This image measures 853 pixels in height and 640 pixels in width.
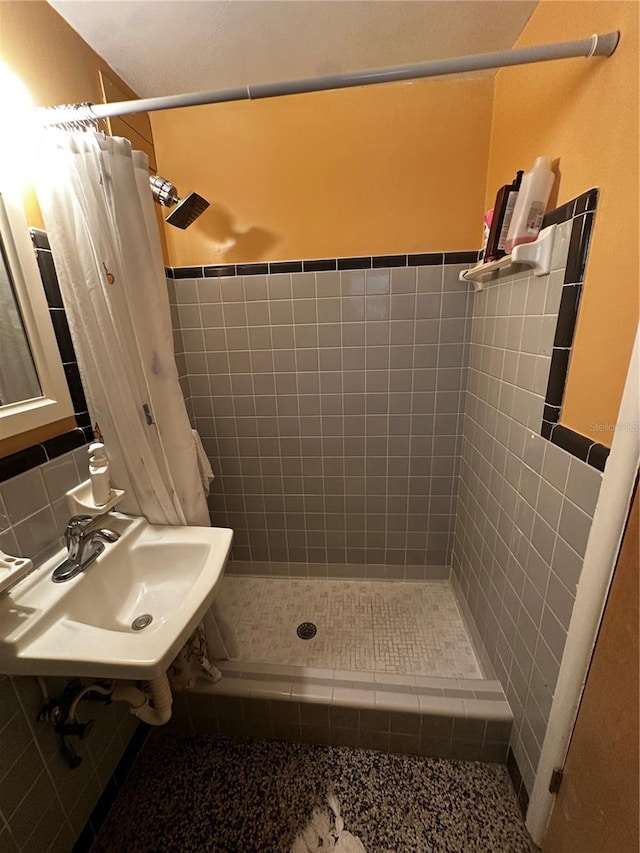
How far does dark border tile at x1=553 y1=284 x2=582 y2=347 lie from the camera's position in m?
0.79

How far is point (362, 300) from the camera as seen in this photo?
4.77ft

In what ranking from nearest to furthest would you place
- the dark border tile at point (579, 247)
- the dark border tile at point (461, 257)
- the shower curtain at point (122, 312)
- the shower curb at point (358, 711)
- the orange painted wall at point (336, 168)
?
the dark border tile at point (579, 247)
the shower curtain at point (122, 312)
the shower curb at point (358, 711)
the orange painted wall at point (336, 168)
the dark border tile at point (461, 257)

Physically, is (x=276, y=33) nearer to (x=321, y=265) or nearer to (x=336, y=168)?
(x=336, y=168)

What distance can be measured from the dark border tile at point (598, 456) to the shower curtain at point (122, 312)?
3.55 feet

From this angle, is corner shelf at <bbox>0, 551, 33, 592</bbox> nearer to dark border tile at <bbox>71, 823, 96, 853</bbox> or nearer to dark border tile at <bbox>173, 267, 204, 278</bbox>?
dark border tile at <bbox>71, 823, 96, 853</bbox>

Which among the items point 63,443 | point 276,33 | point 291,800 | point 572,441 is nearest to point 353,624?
point 291,800

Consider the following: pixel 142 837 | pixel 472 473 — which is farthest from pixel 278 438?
pixel 142 837

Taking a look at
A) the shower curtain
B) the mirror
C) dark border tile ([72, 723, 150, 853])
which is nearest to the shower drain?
the shower curtain

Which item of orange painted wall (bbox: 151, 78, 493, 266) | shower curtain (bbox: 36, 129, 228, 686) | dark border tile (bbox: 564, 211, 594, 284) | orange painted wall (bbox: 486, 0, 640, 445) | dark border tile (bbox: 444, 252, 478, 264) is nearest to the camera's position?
orange painted wall (bbox: 486, 0, 640, 445)

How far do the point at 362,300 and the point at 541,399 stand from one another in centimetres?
82

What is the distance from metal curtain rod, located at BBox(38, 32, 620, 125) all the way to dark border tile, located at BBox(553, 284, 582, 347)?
0.45 metres

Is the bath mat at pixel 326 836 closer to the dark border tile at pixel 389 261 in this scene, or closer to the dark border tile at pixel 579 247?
the dark border tile at pixel 579 247

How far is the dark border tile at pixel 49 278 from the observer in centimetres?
90

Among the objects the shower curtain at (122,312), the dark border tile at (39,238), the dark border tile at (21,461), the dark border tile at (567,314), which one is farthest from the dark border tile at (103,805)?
the dark border tile at (567,314)
